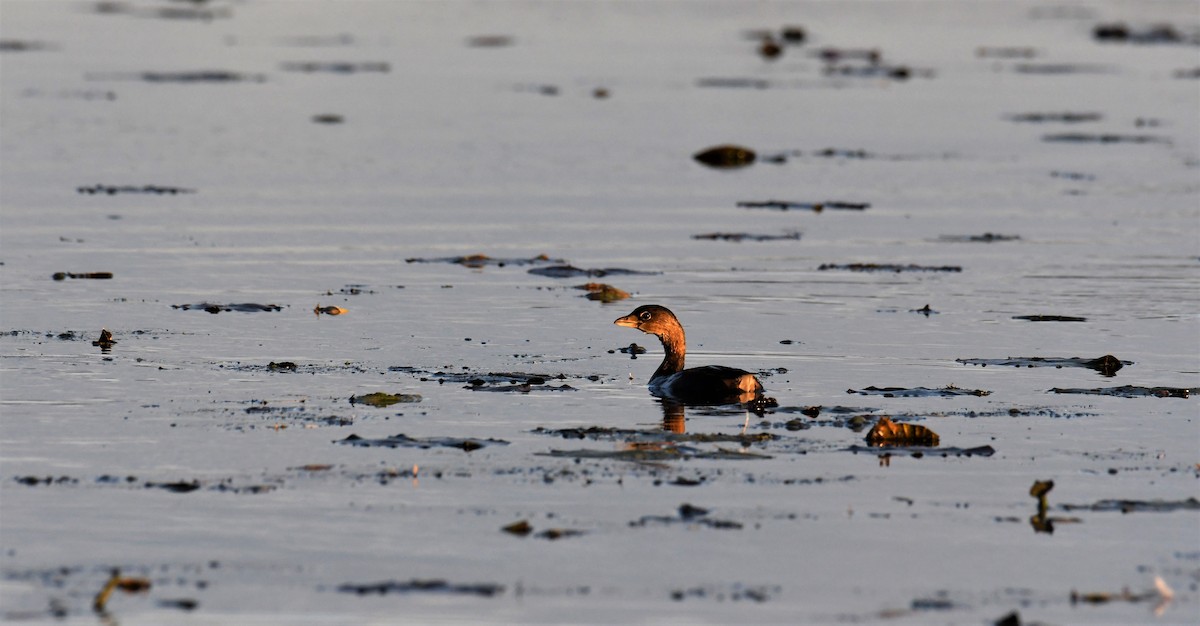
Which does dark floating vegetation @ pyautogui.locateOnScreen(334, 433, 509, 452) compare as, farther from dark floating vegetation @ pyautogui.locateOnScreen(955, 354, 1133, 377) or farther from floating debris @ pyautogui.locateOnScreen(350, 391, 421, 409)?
dark floating vegetation @ pyautogui.locateOnScreen(955, 354, 1133, 377)

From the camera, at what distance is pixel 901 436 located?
1447cm

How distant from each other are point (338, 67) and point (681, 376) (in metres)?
34.9

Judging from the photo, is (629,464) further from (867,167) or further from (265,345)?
(867,167)

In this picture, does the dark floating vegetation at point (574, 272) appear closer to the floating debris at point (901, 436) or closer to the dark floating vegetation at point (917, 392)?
the dark floating vegetation at point (917, 392)

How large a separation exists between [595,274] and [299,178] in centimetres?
914

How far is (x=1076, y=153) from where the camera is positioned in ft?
117

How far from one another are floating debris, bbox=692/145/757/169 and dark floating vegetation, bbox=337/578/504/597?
23112 millimetres

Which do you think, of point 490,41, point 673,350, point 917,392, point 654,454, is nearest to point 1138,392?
point 917,392

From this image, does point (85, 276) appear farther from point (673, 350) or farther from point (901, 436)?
point (901, 436)

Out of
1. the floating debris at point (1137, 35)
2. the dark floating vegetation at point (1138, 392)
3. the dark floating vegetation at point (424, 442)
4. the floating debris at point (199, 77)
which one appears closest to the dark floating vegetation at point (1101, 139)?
the floating debris at point (199, 77)

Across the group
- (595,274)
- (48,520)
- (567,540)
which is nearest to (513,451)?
(567,540)

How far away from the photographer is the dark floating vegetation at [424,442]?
14148 millimetres

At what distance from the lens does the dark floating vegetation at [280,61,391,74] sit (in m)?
49.4

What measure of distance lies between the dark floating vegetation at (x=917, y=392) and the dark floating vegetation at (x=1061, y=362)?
4.63 feet
